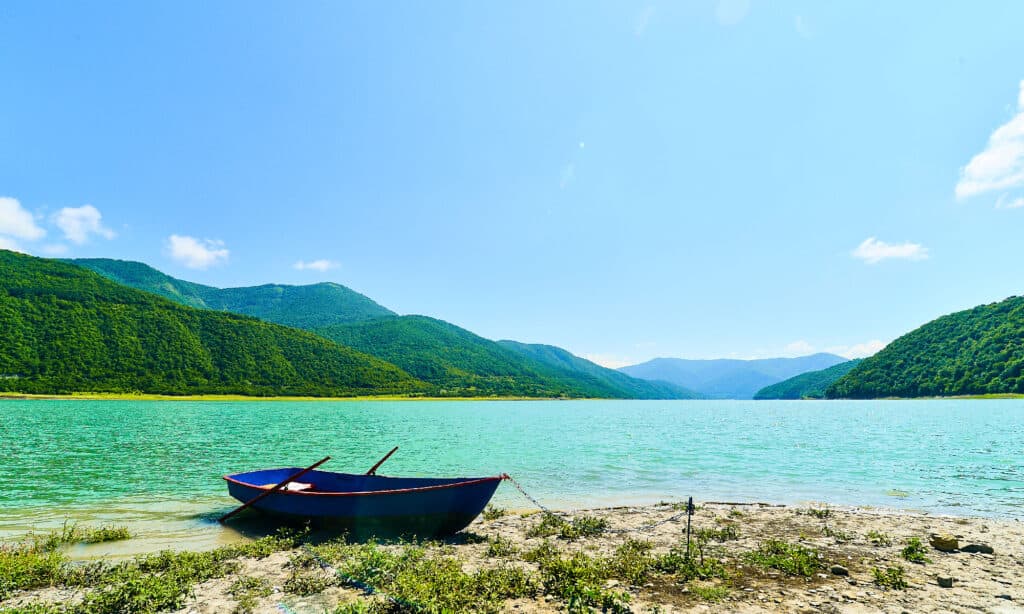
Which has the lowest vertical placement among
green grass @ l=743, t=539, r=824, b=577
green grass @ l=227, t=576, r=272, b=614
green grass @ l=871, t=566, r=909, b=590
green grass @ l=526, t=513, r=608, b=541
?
green grass @ l=526, t=513, r=608, b=541

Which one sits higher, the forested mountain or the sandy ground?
the forested mountain

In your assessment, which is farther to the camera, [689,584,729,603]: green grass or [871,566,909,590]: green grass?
[871,566,909,590]: green grass

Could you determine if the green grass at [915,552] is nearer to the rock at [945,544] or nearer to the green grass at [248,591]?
the rock at [945,544]

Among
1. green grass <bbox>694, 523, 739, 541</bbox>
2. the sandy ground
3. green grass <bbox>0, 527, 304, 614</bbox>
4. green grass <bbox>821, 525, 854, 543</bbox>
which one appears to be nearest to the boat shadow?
the sandy ground

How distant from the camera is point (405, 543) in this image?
14.2m

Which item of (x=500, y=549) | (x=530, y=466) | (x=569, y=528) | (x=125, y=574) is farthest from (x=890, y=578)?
(x=530, y=466)

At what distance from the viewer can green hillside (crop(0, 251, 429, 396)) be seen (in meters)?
127

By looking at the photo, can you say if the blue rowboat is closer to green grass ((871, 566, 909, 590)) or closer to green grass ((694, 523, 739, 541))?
green grass ((694, 523, 739, 541))

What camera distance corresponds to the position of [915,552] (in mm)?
12500

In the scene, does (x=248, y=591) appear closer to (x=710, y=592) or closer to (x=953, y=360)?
(x=710, y=592)

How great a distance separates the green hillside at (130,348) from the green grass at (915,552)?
6394 inches

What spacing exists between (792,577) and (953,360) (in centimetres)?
19376

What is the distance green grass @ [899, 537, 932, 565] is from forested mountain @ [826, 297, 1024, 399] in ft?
548

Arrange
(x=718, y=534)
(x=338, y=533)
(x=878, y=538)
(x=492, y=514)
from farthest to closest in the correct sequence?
(x=492, y=514) < (x=338, y=533) < (x=718, y=534) < (x=878, y=538)
